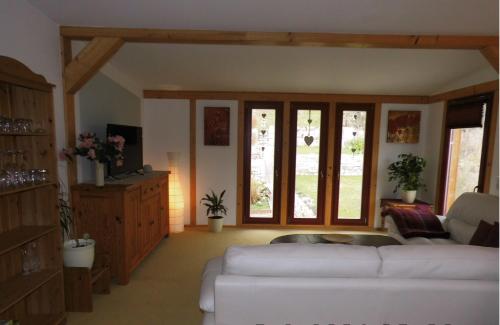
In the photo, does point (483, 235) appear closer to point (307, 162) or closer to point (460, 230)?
point (460, 230)

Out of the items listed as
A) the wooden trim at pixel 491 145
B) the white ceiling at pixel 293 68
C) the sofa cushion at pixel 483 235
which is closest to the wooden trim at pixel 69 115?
the white ceiling at pixel 293 68

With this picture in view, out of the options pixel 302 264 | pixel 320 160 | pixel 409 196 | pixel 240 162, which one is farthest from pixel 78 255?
pixel 409 196

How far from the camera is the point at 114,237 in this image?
279 centimetres

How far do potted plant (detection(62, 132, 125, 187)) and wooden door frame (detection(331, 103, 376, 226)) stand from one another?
3.30 m

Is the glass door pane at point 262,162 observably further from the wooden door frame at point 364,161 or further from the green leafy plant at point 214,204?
the wooden door frame at point 364,161

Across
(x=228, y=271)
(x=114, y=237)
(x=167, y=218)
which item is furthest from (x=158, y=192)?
(x=228, y=271)

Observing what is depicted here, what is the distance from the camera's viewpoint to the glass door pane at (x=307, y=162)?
183 inches

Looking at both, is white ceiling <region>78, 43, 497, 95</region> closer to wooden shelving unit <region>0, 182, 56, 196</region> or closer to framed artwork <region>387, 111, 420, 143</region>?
framed artwork <region>387, 111, 420, 143</region>

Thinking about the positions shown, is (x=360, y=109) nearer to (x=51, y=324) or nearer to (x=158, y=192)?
(x=158, y=192)

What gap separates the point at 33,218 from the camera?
204cm

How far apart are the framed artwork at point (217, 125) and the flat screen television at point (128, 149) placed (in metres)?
1.12

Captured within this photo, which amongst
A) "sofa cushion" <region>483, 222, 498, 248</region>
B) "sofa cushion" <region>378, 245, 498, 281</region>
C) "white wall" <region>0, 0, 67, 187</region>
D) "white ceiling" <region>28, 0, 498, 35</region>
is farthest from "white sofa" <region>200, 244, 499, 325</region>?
"white wall" <region>0, 0, 67, 187</region>

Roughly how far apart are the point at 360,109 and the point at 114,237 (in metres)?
3.99

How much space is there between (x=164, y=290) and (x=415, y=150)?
170 inches
